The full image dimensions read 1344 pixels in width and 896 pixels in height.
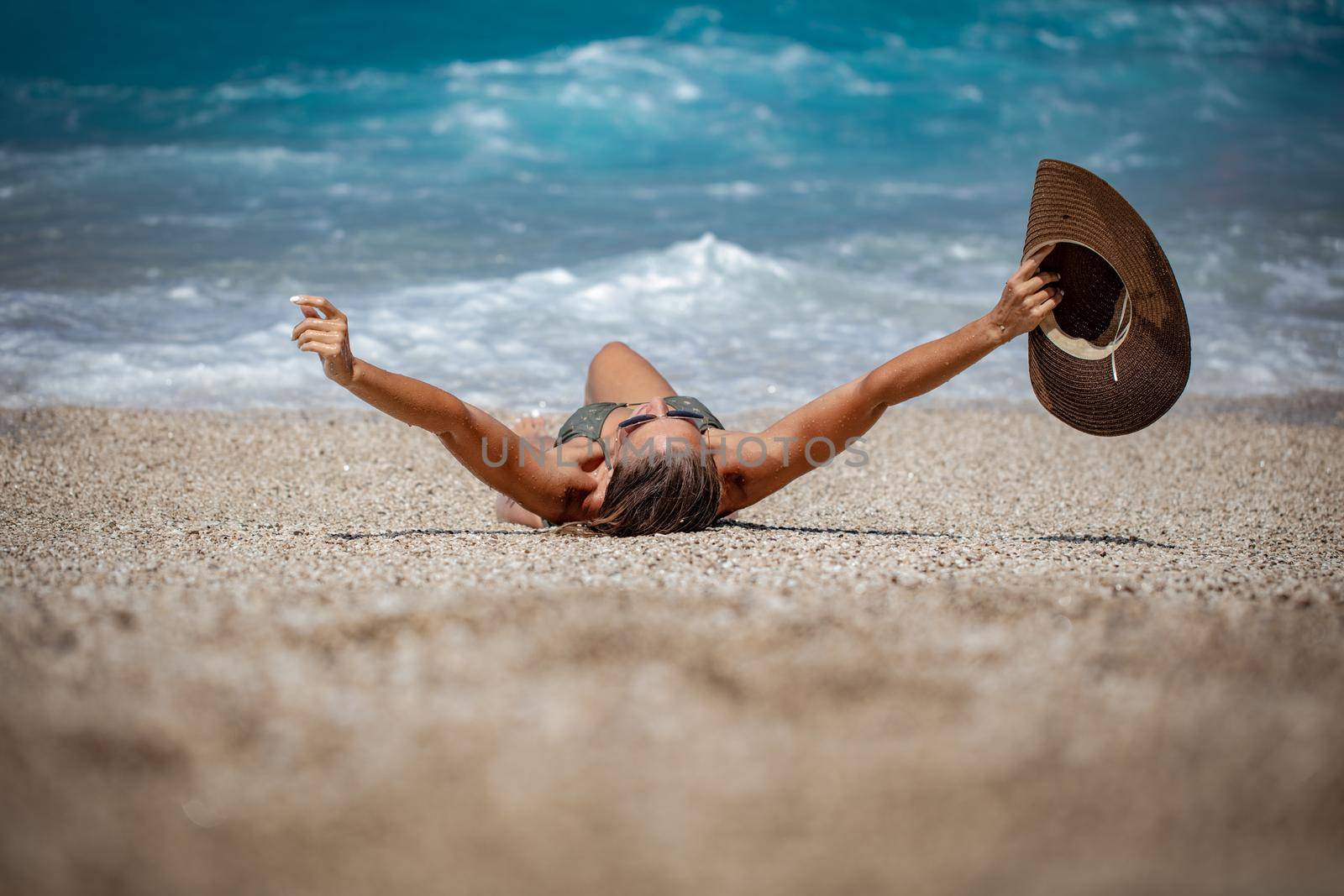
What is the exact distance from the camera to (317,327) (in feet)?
8.91

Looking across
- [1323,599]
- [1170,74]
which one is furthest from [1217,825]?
[1170,74]

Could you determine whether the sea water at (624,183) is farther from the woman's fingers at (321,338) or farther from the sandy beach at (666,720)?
the sandy beach at (666,720)

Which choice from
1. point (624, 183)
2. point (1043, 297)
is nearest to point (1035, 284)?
point (1043, 297)

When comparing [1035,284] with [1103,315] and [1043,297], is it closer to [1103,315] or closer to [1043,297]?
[1043,297]

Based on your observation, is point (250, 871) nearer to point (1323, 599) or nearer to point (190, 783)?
point (190, 783)

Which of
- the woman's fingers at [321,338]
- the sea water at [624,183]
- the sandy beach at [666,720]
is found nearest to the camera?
the sandy beach at [666,720]

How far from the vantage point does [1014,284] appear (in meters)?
2.86

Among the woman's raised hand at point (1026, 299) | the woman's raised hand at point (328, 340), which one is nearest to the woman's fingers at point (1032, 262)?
the woman's raised hand at point (1026, 299)

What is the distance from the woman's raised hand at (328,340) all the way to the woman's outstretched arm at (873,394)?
48.1 inches

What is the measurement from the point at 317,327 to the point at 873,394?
5.28ft

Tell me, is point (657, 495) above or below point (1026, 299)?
below

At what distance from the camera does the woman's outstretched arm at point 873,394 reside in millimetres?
2873

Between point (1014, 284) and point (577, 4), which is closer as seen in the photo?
point (1014, 284)

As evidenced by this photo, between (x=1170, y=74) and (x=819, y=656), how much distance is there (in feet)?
72.8
